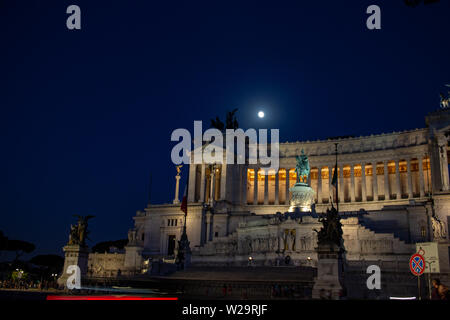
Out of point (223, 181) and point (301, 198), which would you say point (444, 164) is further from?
point (223, 181)

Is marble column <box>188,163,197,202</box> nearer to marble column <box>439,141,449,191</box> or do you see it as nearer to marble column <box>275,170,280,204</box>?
marble column <box>275,170,280,204</box>

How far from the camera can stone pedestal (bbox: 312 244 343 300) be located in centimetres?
2281

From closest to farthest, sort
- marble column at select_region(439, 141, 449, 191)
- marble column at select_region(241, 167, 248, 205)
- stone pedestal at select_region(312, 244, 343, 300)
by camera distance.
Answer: stone pedestal at select_region(312, 244, 343, 300) → marble column at select_region(439, 141, 449, 191) → marble column at select_region(241, 167, 248, 205)

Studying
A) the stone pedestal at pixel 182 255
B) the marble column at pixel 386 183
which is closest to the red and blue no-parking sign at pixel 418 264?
the stone pedestal at pixel 182 255

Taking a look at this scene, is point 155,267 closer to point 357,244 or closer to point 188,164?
point 357,244

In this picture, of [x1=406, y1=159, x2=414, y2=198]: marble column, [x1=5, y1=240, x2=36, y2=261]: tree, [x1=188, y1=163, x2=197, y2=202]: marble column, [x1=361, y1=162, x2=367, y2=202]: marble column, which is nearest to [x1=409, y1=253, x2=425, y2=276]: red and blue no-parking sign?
[x1=406, y1=159, x2=414, y2=198]: marble column

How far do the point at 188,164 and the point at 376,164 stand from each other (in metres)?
32.8

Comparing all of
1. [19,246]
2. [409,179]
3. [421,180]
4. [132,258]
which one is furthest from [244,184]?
[19,246]

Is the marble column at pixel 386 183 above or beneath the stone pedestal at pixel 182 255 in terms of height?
above

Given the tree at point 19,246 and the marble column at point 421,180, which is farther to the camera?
the tree at point 19,246

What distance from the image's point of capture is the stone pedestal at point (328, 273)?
22.8 m

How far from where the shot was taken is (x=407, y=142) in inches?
2613

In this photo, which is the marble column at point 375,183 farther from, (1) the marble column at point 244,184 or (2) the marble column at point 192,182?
(2) the marble column at point 192,182
